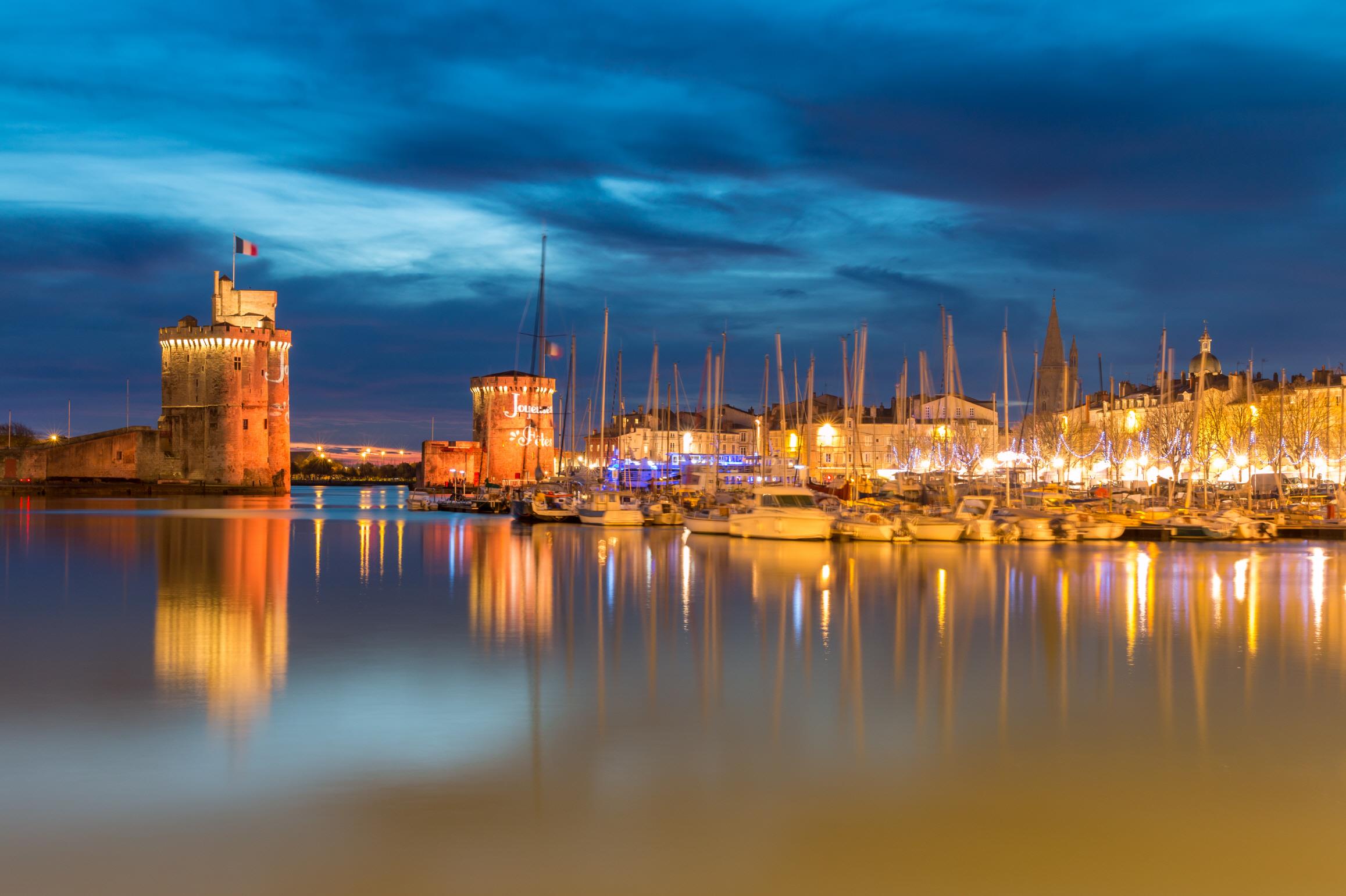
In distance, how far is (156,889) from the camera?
503cm

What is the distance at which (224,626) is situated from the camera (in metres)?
13.2

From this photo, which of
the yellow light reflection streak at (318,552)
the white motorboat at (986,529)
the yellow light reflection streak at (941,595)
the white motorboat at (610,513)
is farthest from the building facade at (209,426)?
the yellow light reflection streak at (941,595)

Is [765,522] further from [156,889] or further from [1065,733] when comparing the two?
[156,889]

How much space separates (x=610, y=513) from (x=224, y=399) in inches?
1729

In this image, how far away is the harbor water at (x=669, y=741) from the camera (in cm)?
538

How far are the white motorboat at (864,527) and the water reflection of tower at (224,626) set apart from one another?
13.2 metres

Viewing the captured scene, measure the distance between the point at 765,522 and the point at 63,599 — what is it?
16842 millimetres

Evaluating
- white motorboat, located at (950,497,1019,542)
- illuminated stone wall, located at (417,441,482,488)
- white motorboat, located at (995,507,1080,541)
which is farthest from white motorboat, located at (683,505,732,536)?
illuminated stone wall, located at (417,441,482,488)

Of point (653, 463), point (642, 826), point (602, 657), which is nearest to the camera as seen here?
point (642, 826)

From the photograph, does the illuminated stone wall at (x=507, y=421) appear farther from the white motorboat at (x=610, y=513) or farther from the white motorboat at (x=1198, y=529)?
the white motorboat at (x=1198, y=529)

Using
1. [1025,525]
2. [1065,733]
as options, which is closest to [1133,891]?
[1065,733]

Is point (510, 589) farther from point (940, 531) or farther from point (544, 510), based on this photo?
point (544, 510)

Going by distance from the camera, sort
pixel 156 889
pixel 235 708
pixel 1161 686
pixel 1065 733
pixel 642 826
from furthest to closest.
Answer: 1. pixel 1161 686
2. pixel 235 708
3. pixel 1065 733
4. pixel 642 826
5. pixel 156 889

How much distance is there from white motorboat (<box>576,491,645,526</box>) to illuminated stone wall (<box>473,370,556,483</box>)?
39590 millimetres
